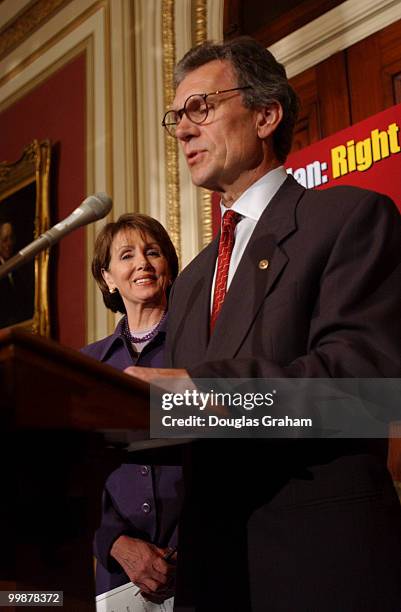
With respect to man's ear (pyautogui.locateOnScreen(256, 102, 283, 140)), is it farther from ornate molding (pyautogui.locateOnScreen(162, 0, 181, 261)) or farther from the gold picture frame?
the gold picture frame

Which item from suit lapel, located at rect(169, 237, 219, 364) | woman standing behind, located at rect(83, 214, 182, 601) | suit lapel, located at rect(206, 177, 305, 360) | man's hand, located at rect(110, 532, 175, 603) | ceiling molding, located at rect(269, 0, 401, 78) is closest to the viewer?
suit lapel, located at rect(206, 177, 305, 360)

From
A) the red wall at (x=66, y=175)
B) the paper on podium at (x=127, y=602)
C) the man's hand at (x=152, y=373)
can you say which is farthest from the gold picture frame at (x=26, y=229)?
the man's hand at (x=152, y=373)

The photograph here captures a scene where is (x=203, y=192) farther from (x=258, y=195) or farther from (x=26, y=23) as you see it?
Result: (x=258, y=195)

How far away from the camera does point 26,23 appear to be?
5.06 m

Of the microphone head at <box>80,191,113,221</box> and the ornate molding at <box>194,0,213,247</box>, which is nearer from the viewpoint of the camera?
the microphone head at <box>80,191,113,221</box>

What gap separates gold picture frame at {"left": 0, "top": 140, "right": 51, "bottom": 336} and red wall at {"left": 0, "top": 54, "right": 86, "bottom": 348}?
0.05 meters

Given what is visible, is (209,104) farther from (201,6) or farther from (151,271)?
(201,6)

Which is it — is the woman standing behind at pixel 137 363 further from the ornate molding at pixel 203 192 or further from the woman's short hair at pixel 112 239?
the ornate molding at pixel 203 192

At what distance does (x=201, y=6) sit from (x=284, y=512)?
325 centimetres

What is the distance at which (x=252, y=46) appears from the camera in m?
1.72

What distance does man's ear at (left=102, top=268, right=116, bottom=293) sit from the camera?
8.08 ft

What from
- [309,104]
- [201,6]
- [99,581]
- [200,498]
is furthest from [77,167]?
[200,498]

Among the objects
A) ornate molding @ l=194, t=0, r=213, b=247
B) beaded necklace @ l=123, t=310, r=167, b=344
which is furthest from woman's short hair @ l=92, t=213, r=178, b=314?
ornate molding @ l=194, t=0, r=213, b=247

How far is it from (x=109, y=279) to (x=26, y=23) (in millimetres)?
3197
